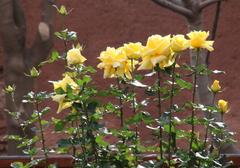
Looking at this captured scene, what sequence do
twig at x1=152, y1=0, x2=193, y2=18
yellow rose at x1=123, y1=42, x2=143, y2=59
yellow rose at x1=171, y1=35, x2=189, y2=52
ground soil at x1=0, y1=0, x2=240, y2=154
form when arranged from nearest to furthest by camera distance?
yellow rose at x1=171, y1=35, x2=189, y2=52
yellow rose at x1=123, y1=42, x2=143, y2=59
twig at x1=152, y1=0, x2=193, y2=18
ground soil at x1=0, y1=0, x2=240, y2=154

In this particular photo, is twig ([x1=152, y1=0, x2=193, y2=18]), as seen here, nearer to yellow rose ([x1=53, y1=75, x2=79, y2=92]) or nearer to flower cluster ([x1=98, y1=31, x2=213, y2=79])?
flower cluster ([x1=98, y1=31, x2=213, y2=79])

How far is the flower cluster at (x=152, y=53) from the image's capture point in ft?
4.68

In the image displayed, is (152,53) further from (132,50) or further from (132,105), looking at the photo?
(132,105)

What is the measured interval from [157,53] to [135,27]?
457 centimetres

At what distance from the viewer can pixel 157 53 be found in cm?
143

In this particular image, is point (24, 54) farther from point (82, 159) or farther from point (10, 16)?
point (82, 159)

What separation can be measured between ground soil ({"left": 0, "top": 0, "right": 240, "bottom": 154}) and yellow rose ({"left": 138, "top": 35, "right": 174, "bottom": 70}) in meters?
4.37

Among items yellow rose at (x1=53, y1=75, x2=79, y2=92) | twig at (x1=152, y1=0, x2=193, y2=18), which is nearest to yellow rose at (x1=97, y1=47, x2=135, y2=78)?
yellow rose at (x1=53, y1=75, x2=79, y2=92)

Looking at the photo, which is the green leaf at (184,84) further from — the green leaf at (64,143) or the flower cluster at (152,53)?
the green leaf at (64,143)

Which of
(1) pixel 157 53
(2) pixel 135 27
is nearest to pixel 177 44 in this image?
(1) pixel 157 53

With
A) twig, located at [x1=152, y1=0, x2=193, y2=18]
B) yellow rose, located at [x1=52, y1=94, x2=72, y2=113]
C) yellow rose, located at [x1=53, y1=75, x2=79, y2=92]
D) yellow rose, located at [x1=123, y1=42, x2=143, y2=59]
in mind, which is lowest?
yellow rose, located at [x1=52, y1=94, x2=72, y2=113]

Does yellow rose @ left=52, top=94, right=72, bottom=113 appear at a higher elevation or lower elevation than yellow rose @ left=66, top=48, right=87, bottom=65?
lower

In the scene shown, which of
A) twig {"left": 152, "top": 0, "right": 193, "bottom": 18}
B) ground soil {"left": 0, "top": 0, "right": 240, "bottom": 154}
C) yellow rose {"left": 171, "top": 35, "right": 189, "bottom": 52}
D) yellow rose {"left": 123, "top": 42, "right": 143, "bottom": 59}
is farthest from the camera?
ground soil {"left": 0, "top": 0, "right": 240, "bottom": 154}

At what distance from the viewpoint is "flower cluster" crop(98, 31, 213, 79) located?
56.2 inches
